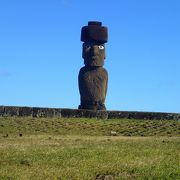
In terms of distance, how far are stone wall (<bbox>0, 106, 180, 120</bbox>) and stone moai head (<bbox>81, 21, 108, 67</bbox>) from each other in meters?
4.99

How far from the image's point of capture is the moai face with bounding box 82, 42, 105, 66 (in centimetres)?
3362

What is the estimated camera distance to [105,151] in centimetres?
1395

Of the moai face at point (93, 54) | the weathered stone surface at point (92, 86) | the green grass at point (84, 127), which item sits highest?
the moai face at point (93, 54)

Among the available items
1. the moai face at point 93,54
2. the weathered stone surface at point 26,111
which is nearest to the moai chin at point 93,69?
the moai face at point 93,54

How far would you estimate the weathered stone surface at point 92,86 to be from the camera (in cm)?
3394

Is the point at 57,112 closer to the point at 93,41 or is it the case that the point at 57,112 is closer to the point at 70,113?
the point at 70,113

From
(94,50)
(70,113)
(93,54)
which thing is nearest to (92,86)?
(93,54)

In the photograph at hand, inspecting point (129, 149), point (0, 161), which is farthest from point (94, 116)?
point (0, 161)

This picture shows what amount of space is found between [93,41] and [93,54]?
885 millimetres

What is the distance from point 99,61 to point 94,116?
5.42 m

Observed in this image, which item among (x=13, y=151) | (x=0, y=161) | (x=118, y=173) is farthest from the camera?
(x=13, y=151)

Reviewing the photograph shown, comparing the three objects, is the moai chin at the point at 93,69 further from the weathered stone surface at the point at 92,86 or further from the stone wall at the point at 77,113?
the stone wall at the point at 77,113

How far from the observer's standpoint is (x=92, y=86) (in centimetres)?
3416

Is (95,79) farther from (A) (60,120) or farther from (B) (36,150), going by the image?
(B) (36,150)
